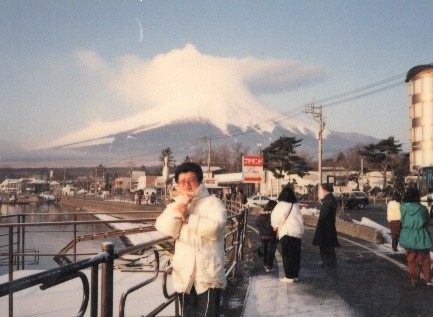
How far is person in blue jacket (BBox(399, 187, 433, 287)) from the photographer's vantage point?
8.16m

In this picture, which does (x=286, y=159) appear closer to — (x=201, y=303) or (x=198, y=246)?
(x=201, y=303)

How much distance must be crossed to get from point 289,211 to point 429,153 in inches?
678

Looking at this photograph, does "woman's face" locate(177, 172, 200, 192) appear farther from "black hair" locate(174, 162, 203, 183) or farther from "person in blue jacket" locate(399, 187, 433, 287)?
"person in blue jacket" locate(399, 187, 433, 287)

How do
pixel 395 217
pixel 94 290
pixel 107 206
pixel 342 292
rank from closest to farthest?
1. pixel 94 290
2. pixel 342 292
3. pixel 395 217
4. pixel 107 206

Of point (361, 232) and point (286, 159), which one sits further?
point (286, 159)

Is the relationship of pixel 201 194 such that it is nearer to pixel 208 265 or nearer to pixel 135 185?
pixel 208 265

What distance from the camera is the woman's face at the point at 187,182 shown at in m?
4.06

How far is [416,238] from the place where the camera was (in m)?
8.17

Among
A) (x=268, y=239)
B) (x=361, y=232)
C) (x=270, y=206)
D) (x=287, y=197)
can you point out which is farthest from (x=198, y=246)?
(x=361, y=232)

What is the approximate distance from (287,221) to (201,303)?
16.1 ft

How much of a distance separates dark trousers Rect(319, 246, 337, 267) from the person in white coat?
675 centimetres

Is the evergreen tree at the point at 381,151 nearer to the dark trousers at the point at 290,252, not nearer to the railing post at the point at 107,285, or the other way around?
the dark trousers at the point at 290,252

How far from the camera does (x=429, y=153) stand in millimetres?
23547

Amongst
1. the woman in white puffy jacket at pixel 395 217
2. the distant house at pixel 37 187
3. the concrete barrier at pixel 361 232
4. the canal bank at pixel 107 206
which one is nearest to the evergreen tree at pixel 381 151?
the canal bank at pixel 107 206
